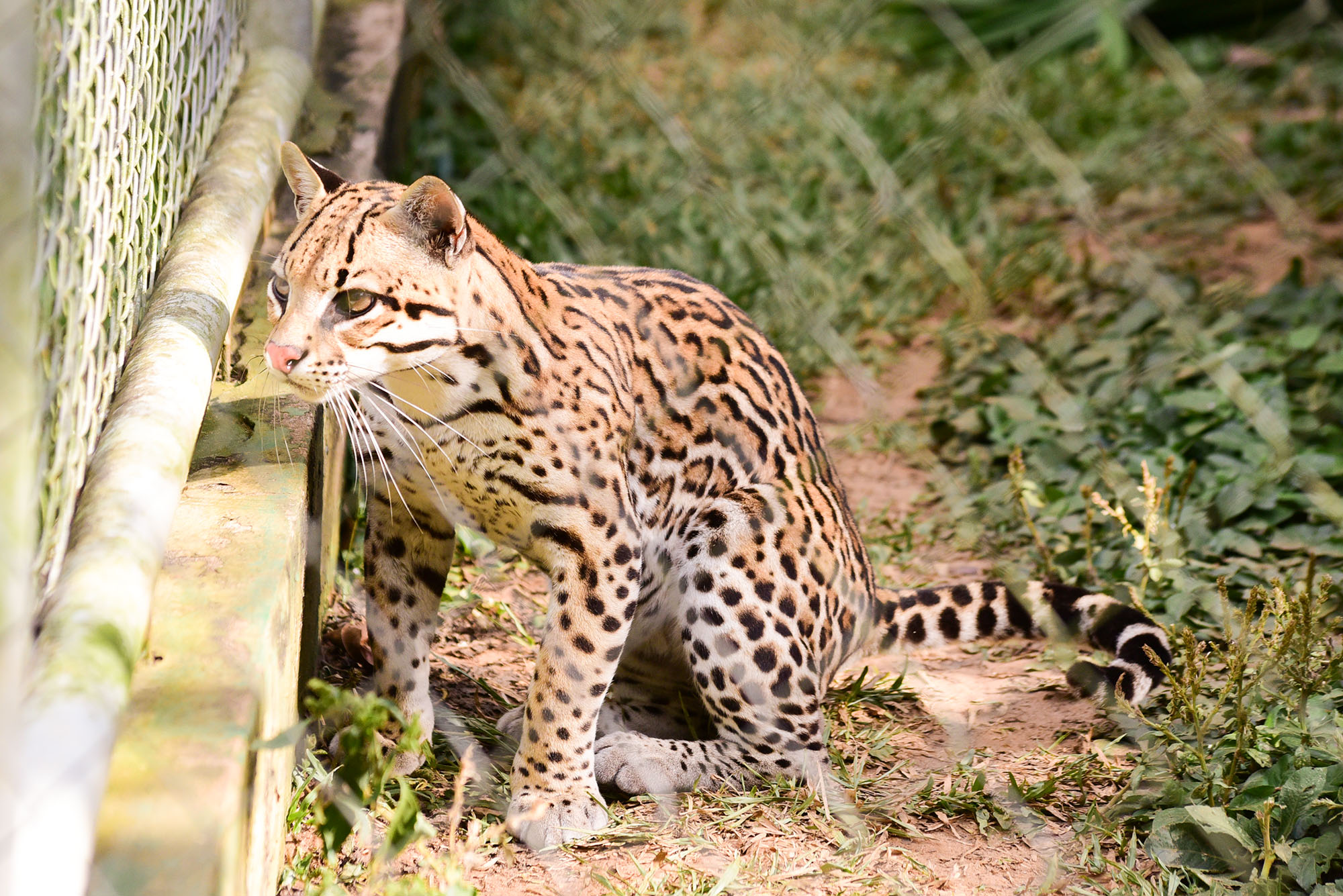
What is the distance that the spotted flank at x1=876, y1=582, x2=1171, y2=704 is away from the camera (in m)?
3.04

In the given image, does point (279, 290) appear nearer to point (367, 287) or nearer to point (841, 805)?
point (367, 287)

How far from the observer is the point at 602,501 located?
2781 millimetres

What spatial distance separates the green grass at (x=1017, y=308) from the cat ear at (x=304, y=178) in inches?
16.0

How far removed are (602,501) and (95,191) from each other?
1.14m

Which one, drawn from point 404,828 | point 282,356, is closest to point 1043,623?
point 404,828

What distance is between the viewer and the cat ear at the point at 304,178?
266 centimetres

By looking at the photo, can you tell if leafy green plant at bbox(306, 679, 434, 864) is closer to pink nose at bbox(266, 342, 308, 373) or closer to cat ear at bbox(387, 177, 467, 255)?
pink nose at bbox(266, 342, 308, 373)

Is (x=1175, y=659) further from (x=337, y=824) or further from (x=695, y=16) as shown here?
(x=695, y=16)

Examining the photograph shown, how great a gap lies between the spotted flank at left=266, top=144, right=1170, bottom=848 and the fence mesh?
29 centimetres

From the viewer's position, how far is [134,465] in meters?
1.95

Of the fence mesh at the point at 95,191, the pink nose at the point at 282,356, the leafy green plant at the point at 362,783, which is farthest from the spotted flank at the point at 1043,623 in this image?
the fence mesh at the point at 95,191

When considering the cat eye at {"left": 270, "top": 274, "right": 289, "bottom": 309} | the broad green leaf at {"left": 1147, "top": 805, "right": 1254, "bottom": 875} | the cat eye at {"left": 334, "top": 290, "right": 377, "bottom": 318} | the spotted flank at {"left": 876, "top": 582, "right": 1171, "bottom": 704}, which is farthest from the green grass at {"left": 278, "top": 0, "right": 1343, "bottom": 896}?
the cat eye at {"left": 270, "top": 274, "right": 289, "bottom": 309}

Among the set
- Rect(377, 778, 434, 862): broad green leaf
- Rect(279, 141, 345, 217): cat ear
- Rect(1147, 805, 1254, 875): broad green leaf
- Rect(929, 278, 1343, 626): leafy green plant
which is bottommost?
Rect(1147, 805, 1254, 875): broad green leaf

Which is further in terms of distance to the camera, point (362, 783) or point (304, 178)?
point (304, 178)
